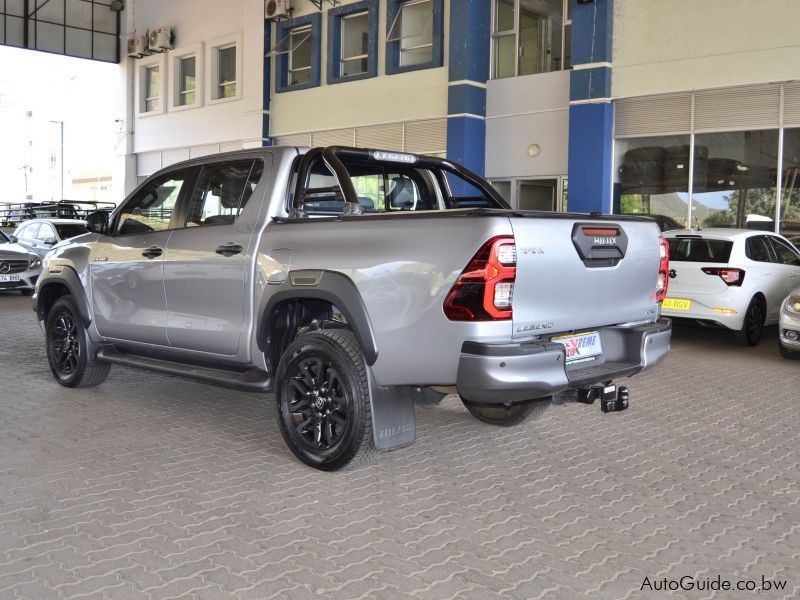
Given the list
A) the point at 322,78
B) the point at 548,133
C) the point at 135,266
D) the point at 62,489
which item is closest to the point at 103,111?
the point at 322,78

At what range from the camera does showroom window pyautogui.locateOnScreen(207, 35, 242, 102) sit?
81.5ft

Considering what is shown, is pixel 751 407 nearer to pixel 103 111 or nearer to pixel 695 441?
pixel 695 441

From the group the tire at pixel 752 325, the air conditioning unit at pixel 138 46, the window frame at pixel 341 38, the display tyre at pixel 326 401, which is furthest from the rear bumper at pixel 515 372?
the air conditioning unit at pixel 138 46

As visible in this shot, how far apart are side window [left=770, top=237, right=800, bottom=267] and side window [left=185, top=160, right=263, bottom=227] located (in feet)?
28.0

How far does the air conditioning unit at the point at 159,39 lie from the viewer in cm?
2652

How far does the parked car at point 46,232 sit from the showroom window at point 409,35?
27.3 ft

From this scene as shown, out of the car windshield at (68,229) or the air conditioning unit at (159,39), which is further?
the air conditioning unit at (159,39)

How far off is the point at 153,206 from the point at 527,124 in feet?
41.6

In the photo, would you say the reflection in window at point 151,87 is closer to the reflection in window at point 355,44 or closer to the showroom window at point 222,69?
the showroom window at point 222,69

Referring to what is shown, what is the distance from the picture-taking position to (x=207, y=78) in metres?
25.3

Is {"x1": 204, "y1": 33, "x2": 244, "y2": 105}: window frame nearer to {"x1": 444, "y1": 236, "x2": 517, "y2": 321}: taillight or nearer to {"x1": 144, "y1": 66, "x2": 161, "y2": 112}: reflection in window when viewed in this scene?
{"x1": 144, "y1": 66, "x2": 161, "y2": 112}: reflection in window

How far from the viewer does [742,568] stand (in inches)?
148

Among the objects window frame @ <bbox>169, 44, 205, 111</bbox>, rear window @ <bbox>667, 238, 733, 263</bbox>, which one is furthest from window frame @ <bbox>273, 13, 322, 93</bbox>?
rear window @ <bbox>667, 238, 733, 263</bbox>

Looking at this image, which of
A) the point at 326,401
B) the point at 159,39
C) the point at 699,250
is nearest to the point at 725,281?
the point at 699,250
